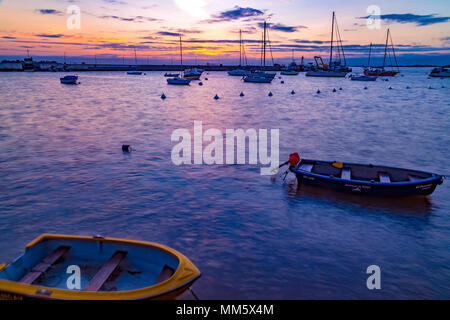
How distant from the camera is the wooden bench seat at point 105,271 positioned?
19.4 feet

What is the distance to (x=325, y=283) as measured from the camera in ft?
24.9

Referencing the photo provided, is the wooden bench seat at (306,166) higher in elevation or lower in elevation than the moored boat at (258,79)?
lower

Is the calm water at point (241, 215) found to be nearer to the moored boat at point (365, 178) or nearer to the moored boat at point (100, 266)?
the moored boat at point (365, 178)

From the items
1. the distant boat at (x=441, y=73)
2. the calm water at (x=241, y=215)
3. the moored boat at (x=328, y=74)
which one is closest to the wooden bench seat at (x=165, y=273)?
the calm water at (x=241, y=215)

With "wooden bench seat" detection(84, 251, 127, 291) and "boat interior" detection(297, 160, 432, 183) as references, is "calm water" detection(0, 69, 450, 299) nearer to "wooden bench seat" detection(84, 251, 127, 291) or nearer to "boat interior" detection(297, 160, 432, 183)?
"boat interior" detection(297, 160, 432, 183)

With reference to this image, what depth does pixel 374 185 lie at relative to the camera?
11.8m

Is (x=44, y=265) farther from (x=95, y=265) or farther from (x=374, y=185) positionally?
(x=374, y=185)

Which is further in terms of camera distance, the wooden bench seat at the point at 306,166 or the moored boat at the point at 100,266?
the wooden bench seat at the point at 306,166

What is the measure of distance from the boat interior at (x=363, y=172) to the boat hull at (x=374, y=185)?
0.55 metres

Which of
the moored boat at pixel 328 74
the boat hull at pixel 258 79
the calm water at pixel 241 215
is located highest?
the moored boat at pixel 328 74

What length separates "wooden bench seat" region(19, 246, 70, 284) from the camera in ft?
20.1

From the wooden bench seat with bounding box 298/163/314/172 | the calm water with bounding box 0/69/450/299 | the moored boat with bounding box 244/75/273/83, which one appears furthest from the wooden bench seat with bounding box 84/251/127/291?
the moored boat with bounding box 244/75/273/83

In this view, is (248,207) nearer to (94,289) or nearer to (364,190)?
(364,190)

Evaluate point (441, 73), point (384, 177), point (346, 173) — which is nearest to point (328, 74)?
point (441, 73)
